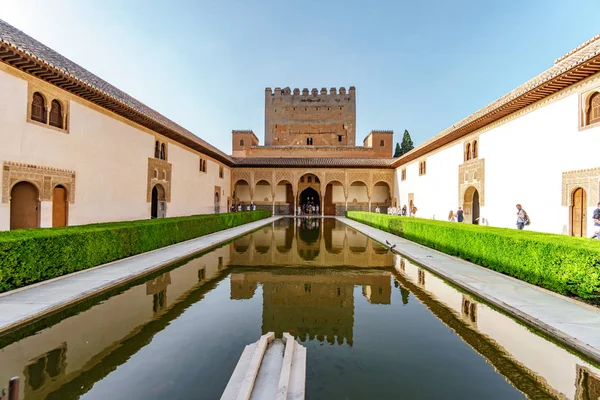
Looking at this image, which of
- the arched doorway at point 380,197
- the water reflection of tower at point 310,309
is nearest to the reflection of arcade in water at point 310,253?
the water reflection of tower at point 310,309

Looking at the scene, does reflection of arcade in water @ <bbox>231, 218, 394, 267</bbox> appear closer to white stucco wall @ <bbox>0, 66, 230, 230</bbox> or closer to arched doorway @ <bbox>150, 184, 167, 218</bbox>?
white stucco wall @ <bbox>0, 66, 230, 230</bbox>

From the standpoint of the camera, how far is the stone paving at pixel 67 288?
366cm

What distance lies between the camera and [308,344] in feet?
10.5

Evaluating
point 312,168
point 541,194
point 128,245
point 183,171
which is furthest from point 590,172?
point 312,168

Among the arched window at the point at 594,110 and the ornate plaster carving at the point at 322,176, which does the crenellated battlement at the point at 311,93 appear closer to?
the ornate plaster carving at the point at 322,176

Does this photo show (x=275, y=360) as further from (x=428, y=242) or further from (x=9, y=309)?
(x=428, y=242)

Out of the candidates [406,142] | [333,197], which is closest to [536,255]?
[333,197]

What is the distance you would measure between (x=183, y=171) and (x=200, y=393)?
14.8 m

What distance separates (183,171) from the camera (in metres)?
15.9

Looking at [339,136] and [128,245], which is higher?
[339,136]

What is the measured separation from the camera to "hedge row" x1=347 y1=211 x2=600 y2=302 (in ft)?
13.9

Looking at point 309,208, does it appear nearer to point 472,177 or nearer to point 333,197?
point 333,197

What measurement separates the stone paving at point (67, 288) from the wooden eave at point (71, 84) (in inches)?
185

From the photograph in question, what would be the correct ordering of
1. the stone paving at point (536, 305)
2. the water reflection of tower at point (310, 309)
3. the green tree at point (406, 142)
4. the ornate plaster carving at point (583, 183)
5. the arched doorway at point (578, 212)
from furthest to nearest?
the green tree at point (406, 142) → the arched doorway at point (578, 212) → the ornate plaster carving at point (583, 183) → the water reflection of tower at point (310, 309) → the stone paving at point (536, 305)
